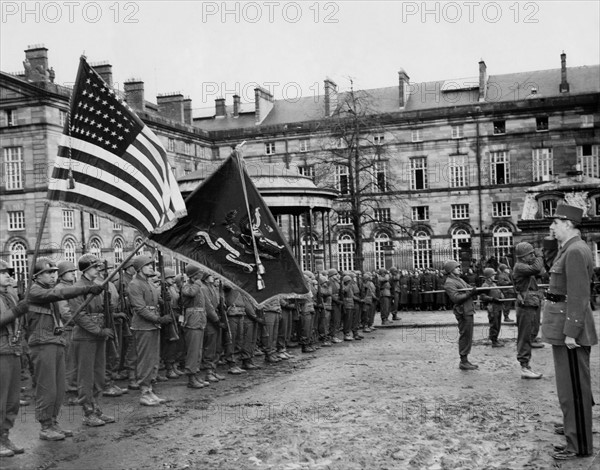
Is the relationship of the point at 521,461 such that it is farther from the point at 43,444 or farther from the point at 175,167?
the point at 175,167

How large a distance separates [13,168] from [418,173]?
91.3 feet

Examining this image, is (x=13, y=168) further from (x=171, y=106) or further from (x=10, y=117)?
(x=171, y=106)

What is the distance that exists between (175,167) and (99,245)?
10.3m

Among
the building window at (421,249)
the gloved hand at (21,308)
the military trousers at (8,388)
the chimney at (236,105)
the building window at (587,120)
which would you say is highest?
the chimney at (236,105)

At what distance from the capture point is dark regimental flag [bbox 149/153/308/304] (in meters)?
8.93

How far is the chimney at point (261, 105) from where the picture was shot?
57828 mm

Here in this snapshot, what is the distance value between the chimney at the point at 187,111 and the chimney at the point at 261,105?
17.2 feet

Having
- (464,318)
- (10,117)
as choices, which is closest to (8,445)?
(464,318)

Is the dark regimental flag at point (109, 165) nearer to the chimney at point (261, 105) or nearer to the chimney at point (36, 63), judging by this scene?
the chimney at point (36, 63)

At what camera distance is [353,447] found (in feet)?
24.4

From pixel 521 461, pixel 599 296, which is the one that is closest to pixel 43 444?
pixel 521 461

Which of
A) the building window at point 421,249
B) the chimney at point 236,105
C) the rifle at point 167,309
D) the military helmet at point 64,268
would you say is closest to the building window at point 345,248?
the building window at point 421,249

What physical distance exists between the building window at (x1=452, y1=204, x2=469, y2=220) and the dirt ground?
3957cm

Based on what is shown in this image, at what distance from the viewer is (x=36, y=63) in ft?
139
